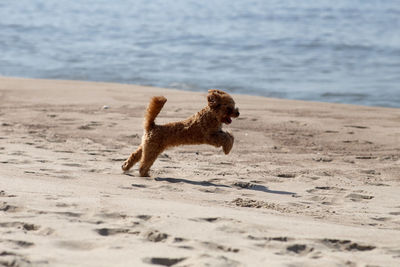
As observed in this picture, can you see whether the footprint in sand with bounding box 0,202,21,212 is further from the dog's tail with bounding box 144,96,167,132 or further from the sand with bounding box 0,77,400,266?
the dog's tail with bounding box 144,96,167,132

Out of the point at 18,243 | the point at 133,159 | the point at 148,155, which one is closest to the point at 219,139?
the point at 148,155

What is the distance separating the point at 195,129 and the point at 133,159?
0.72 metres

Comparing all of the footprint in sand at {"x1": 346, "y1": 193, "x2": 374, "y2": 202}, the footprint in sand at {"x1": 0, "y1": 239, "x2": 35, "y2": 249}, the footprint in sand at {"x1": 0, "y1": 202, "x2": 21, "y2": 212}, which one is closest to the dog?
the footprint in sand at {"x1": 346, "y1": 193, "x2": 374, "y2": 202}

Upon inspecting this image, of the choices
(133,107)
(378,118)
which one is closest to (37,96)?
(133,107)

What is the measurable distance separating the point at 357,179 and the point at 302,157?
3.60ft

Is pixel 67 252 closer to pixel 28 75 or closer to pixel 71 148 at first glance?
pixel 71 148

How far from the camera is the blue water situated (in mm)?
15547

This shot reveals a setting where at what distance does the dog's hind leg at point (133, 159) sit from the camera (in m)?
6.09

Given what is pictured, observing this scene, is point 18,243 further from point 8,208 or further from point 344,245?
point 344,245

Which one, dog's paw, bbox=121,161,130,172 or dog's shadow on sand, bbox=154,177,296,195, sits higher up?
dog's paw, bbox=121,161,130,172

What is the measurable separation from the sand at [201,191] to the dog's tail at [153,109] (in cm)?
54

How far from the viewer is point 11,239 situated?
3.66 m

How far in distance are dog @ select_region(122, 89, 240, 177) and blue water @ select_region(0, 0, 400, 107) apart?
813cm

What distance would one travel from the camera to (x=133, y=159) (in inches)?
240
